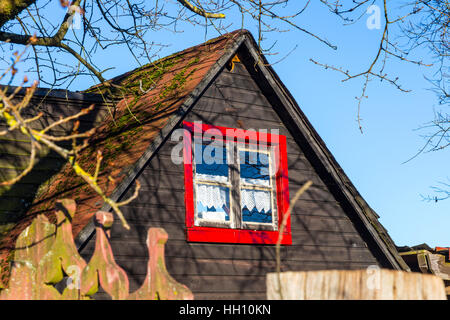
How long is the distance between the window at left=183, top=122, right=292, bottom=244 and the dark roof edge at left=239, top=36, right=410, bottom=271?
528 mm

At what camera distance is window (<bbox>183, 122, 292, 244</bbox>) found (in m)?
8.91

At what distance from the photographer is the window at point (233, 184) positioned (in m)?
8.91

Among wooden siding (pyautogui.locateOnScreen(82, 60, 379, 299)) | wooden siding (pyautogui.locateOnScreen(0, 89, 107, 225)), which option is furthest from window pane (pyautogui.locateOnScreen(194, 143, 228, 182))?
wooden siding (pyautogui.locateOnScreen(0, 89, 107, 225))

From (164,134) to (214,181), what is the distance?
1267 mm

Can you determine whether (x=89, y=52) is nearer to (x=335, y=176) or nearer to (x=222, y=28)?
(x=222, y=28)

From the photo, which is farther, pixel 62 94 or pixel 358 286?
pixel 62 94

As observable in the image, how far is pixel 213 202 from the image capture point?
358 inches

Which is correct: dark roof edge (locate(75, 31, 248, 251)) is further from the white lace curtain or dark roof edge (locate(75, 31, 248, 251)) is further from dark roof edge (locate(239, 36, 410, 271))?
the white lace curtain

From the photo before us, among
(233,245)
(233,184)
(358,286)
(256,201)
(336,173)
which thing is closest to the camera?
(358,286)

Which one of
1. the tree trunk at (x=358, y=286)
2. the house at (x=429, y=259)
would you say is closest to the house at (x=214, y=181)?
the house at (x=429, y=259)

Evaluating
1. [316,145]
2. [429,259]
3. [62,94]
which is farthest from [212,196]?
[429,259]

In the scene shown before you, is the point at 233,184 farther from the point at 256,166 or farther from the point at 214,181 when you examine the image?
the point at 256,166

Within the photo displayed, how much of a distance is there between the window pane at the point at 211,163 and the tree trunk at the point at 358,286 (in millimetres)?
6395

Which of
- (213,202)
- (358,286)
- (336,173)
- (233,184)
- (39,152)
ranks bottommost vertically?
(358,286)
